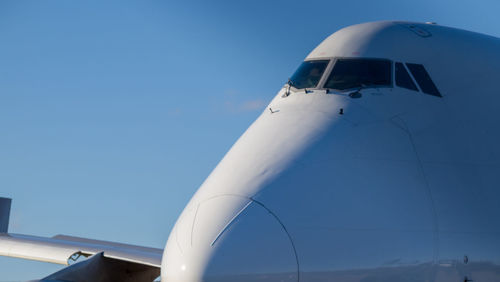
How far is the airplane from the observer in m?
8.92

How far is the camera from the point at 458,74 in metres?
12.3

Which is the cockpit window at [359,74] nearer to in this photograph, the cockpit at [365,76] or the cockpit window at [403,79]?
the cockpit at [365,76]

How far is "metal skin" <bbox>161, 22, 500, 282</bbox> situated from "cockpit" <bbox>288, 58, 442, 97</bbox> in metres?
0.16

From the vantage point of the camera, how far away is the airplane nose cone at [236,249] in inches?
341

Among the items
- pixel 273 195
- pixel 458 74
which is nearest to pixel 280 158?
pixel 273 195

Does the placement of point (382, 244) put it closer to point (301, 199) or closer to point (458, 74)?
Result: point (301, 199)

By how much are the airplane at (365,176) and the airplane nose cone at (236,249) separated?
0.01 meters

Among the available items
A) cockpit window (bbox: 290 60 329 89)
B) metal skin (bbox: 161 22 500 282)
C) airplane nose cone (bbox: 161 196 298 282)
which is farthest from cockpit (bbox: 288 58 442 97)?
airplane nose cone (bbox: 161 196 298 282)

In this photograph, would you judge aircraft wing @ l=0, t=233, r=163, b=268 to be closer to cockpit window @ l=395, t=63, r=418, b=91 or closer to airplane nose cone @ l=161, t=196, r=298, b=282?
cockpit window @ l=395, t=63, r=418, b=91

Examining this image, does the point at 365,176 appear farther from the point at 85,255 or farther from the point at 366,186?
the point at 85,255

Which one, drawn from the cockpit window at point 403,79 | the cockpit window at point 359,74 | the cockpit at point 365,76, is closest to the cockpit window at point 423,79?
the cockpit at point 365,76

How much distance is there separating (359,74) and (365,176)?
97.5 inches

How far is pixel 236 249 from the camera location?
28.7ft

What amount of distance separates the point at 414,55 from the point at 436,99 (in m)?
0.96
